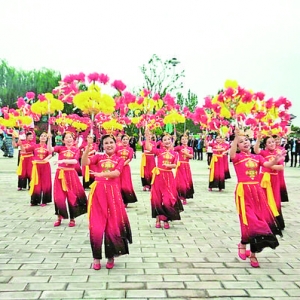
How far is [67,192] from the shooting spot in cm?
758

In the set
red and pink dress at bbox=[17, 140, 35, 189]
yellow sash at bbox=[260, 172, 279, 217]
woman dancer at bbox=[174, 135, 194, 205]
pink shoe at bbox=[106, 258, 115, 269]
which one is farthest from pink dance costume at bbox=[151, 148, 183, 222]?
red and pink dress at bbox=[17, 140, 35, 189]

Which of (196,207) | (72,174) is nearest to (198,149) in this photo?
(196,207)

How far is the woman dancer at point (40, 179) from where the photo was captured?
959 centimetres

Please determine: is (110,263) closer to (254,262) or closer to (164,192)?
(254,262)

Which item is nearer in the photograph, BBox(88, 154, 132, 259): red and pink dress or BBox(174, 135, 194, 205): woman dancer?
BBox(88, 154, 132, 259): red and pink dress

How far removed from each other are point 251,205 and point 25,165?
796 centimetres

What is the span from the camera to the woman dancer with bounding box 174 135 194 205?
10125mm

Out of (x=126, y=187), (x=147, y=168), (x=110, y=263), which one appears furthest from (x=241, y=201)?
(x=147, y=168)

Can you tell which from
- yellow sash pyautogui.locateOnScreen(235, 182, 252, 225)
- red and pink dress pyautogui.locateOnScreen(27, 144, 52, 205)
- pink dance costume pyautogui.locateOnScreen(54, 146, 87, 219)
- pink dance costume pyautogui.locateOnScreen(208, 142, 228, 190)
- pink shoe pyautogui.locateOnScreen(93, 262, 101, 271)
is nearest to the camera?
pink shoe pyautogui.locateOnScreen(93, 262, 101, 271)

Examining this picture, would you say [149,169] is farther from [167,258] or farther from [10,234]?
[167,258]

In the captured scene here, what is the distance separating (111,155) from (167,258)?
1.49 m

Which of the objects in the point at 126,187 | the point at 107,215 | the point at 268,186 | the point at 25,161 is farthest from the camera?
the point at 25,161

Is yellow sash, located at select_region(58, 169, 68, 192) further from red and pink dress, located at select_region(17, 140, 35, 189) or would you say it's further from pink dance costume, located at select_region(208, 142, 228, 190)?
pink dance costume, located at select_region(208, 142, 228, 190)

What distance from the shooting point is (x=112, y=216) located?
17.0 feet
